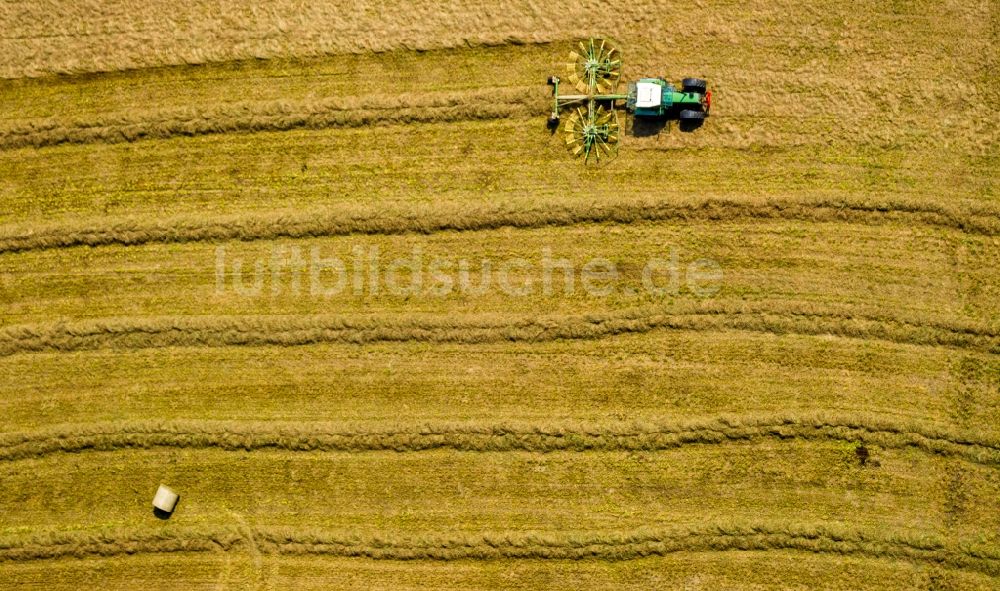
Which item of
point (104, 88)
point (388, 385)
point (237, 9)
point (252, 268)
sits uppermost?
point (237, 9)

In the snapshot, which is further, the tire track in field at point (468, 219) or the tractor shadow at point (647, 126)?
the tractor shadow at point (647, 126)

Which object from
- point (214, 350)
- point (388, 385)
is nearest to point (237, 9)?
point (214, 350)

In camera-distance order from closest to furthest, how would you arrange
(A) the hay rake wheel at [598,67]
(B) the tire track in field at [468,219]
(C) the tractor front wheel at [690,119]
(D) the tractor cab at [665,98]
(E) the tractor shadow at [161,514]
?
(D) the tractor cab at [665,98]
(C) the tractor front wheel at [690,119]
(B) the tire track in field at [468,219]
(E) the tractor shadow at [161,514]
(A) the hay rake wheel at [598,67]

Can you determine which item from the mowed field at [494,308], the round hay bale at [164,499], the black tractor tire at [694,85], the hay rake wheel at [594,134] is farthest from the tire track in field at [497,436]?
the black tractor tire at [694,85]

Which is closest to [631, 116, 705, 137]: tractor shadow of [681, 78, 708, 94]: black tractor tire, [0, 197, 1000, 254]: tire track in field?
[681, 78, 708, 94]: black tractor tire

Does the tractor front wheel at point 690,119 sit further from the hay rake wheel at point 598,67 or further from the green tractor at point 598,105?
the hay rake wheel at point 598,67

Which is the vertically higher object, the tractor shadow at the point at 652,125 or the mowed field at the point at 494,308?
the tractor shadow at the point at 652,125

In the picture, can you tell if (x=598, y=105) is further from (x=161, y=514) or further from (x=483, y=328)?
(x=161, y=514)

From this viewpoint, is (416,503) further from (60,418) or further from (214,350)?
(60,418)
